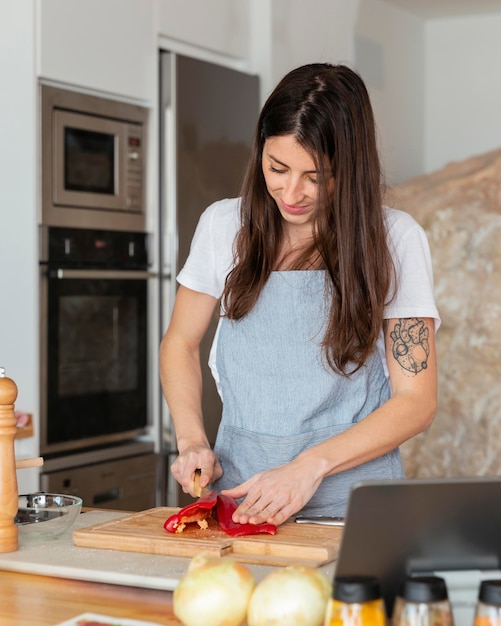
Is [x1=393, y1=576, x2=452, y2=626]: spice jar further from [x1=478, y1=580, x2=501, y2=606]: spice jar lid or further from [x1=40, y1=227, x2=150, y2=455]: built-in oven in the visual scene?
[x1=40, y1=227, x2=150, y2=455]: built-in oven

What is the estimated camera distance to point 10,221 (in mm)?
2691

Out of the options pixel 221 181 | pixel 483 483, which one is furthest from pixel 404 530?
pixel 221 181

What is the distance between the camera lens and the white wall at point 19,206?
2650 mm

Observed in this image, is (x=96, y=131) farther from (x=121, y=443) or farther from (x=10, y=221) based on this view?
(x=121, y=443)

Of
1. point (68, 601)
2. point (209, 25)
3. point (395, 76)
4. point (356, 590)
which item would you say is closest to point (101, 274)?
point (209, 25)

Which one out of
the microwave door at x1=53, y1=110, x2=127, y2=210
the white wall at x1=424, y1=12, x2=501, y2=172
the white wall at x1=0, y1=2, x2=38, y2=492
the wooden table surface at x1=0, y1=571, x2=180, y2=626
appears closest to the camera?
the wooden table surface at x1=0, y1=571, x2=180, y2=626

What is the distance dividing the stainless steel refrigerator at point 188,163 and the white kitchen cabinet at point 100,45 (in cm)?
9

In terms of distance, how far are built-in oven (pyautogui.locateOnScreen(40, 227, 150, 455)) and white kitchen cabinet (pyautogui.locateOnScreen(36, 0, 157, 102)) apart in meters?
0.43

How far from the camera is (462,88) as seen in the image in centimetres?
487

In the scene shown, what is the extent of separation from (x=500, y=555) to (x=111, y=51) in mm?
2235

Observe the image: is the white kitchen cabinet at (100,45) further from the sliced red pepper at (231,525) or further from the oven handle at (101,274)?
the sliced red pepper at (231,525)

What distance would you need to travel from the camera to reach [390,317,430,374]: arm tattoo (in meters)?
1.73

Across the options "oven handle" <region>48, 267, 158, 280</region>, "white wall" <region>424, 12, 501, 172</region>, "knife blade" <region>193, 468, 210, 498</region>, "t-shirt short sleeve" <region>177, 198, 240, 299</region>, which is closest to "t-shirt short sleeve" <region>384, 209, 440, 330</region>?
"t-shirt short sleeve" <region>177, 198, 240, 299</region>

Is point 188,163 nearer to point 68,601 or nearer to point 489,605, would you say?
point 68,601
